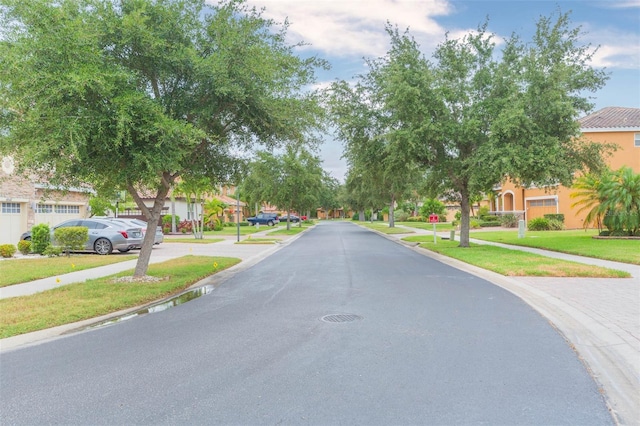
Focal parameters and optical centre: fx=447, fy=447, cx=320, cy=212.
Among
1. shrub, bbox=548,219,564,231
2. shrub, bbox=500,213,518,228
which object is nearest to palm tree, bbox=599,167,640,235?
shrub, bbox=548,219,564,231

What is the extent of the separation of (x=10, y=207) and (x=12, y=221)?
0.65m

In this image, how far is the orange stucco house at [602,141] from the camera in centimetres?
3219

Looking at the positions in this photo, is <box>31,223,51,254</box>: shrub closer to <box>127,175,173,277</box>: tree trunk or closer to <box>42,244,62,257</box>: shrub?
<box>42,244,62,257</box>: shrub

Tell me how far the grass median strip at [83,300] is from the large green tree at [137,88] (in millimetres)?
1109

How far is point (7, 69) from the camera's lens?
752 cm

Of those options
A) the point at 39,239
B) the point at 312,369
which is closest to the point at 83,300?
the point at 312,369

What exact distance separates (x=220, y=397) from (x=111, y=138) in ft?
19.3

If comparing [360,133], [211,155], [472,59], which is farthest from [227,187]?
[472,59]

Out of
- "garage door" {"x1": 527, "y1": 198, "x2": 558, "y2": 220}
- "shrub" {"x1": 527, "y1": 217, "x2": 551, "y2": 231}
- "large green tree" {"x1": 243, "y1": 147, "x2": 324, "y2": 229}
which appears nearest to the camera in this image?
"shrub" {"x1": 527, "y1": 217, "x2": 551, "y2": 231}

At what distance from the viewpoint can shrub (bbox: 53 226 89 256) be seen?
1669 cm

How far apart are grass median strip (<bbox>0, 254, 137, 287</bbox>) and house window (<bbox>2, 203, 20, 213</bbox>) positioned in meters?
6.02

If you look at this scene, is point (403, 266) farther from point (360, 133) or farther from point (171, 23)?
point (171, 23)

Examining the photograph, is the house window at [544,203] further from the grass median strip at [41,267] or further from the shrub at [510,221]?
the grass median strip at [41,267]

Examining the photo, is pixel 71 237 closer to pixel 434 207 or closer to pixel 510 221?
pixel 510 221
